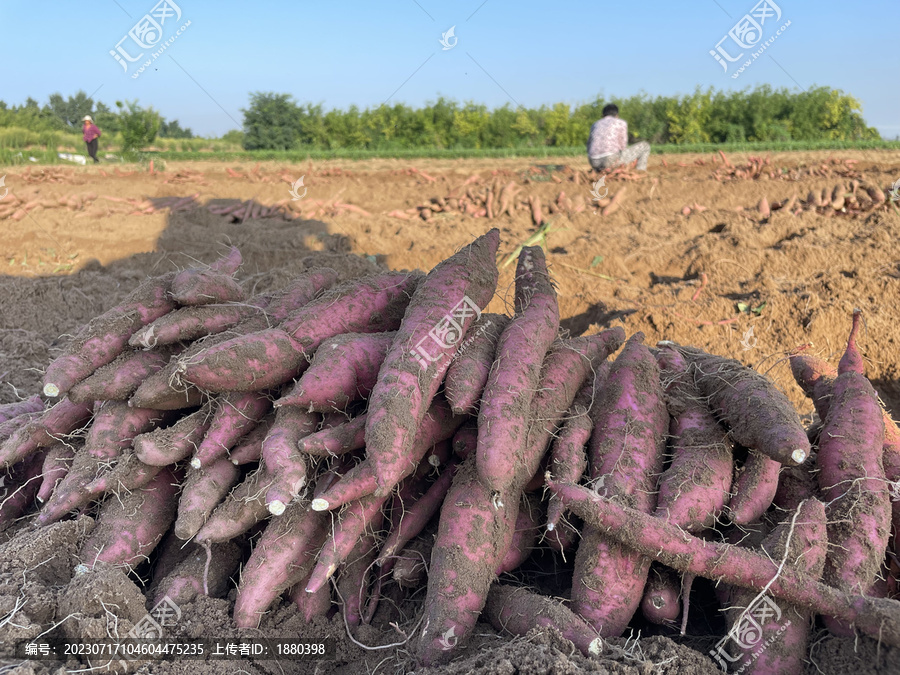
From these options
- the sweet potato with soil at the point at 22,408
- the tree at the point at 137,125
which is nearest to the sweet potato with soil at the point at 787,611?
the sweet potato with soil at the point at 22,408

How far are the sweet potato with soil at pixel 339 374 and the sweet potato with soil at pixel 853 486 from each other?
1.75 meters

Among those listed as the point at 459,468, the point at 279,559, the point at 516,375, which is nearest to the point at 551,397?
the point at 516,375

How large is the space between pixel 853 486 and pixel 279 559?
2.06m

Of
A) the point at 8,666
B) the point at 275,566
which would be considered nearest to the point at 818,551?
the point at 275,566

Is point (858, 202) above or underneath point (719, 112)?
underneath

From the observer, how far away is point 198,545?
7.24 feet

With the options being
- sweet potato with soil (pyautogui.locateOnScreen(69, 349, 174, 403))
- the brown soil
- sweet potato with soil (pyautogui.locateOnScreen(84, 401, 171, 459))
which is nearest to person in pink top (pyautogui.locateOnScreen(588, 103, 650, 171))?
the brown soil

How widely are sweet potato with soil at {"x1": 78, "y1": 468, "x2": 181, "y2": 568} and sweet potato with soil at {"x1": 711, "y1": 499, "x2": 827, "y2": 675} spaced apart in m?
2.07

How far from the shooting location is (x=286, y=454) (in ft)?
6.73

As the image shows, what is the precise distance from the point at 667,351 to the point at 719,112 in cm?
3081

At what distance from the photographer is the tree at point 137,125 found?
21734mm

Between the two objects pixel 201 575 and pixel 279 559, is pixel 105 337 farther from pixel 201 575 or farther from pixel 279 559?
pixel 279 559

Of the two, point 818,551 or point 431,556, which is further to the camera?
point 431,556

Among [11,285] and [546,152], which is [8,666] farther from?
[546,152]
